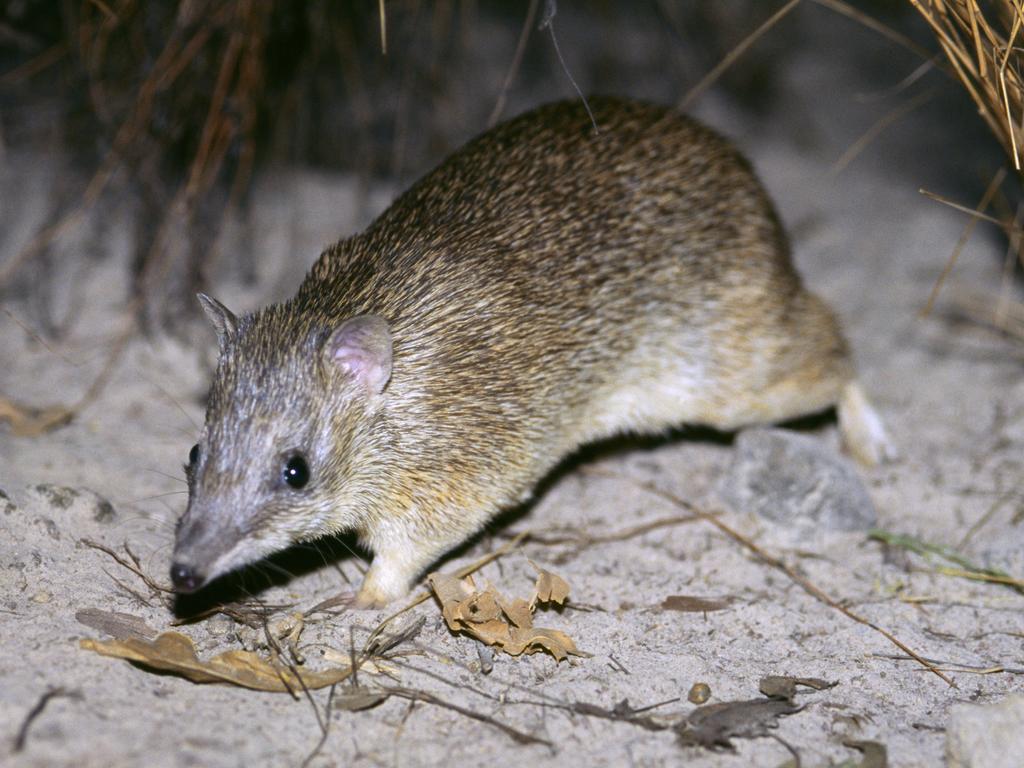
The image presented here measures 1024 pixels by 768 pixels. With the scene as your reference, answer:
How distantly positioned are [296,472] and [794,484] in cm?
245

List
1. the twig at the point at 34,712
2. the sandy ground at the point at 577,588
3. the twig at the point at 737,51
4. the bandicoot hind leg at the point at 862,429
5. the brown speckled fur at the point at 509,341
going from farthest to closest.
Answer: the bandicoot hind leg at the point at 862,429, the twig at the point at 737,51, the brown speckled fur at the point at 509,341, the sandy ground at the point at 577,588, the twig at the point at 34,712

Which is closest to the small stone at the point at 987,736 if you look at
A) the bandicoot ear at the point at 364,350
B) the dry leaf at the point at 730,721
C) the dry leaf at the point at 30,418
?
the dry leaf at the point at 730,721

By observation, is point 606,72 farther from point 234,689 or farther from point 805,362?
point 234,689

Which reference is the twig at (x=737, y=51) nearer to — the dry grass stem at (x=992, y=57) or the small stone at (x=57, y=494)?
the dry grass stem at (x=992, y=57)

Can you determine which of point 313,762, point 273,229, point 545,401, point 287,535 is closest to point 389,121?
point 273,229

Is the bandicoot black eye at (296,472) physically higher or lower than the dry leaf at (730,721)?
higher

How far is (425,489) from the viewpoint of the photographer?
3924 millimetres

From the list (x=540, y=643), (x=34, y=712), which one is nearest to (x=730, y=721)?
(x=540, y=643)

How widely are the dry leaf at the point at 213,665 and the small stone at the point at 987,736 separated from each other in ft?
6.45

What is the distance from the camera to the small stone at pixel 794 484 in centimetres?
464

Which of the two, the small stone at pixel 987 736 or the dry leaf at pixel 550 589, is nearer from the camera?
the small stone at pixel 987 736

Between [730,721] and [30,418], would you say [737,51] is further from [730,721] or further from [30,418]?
[30,418]

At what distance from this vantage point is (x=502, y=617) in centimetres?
377

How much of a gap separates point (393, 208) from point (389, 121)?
172 inches
